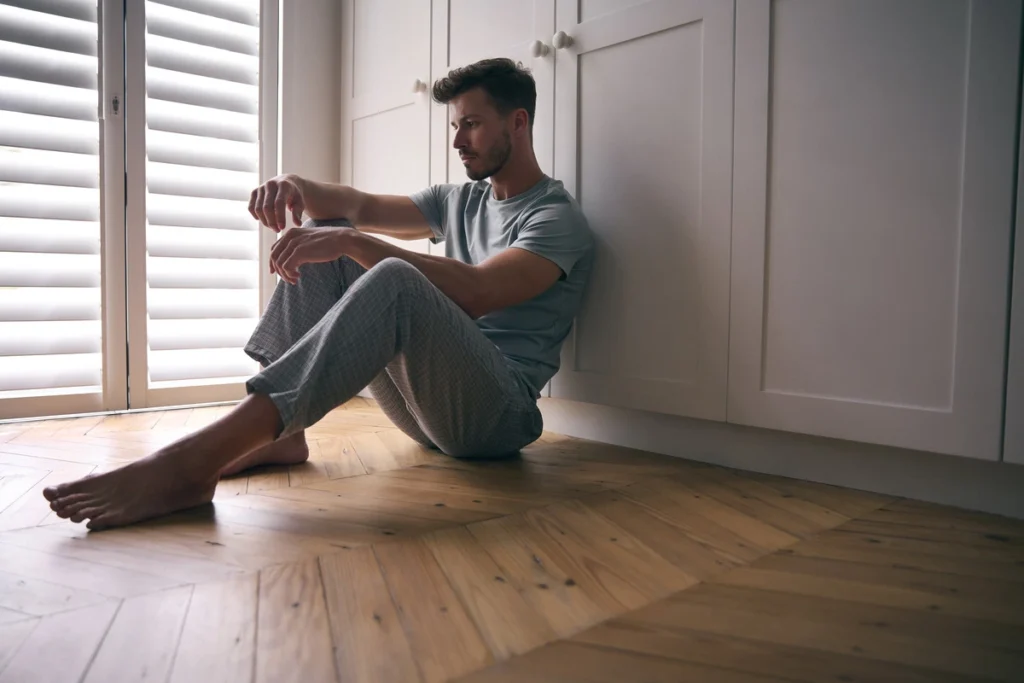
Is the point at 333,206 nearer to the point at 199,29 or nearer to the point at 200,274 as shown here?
the point at 200,274

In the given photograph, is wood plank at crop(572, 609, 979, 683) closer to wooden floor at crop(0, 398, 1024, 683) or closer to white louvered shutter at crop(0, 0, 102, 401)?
wooden floor at crop(0, 398, 1024, 683)

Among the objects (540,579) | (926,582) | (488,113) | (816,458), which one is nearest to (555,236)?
(488,113)

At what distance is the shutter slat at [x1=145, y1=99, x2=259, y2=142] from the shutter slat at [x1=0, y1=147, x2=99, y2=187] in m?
0.22

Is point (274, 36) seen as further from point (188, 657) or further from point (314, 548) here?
point (188, 657)

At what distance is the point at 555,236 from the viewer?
62.7 inches

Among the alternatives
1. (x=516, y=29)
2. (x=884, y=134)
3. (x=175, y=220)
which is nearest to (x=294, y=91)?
(x=175, y=220)

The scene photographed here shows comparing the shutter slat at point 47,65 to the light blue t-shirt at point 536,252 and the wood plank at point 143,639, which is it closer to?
the light blue t-shirt at point 536,252

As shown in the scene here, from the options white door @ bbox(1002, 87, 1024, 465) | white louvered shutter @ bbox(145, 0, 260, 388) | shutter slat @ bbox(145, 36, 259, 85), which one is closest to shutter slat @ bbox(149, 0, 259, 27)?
white louvered shutter @ bbox(145, 0, 260, 388)

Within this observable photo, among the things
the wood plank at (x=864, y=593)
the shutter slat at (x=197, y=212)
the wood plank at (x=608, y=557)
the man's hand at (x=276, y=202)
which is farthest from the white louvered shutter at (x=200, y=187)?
the wood plank at (x=864, y=593)

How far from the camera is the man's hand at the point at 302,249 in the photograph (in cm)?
130

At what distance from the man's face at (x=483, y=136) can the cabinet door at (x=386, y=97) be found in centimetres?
54

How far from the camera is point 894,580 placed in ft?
→ 3.17

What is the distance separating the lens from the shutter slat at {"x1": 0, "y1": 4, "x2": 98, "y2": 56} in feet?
6.54

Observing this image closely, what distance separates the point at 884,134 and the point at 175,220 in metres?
1.91
